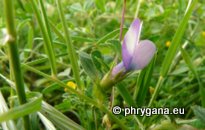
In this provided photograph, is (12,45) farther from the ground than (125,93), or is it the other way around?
(12,45)

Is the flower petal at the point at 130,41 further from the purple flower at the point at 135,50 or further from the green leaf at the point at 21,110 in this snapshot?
the green leaf at the point at 21,110

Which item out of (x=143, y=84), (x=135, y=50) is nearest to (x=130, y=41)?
(x=135, y=50)

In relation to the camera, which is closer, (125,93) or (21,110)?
(21,110)

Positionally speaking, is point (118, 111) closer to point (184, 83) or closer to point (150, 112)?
point (150, 112)

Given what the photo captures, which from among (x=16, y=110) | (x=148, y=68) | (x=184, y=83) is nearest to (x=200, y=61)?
(x=184, y=83)

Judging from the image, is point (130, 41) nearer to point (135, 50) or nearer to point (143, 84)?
point (135, 50)

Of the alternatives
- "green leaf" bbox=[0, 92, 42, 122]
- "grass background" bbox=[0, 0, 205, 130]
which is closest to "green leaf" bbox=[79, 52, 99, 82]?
"grass background" bbox=[0, 0, 205, 130]

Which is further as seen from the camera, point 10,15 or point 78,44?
point 78,44

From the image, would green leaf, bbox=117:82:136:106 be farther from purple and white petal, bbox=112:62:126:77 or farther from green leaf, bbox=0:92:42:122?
green leaf, bbox=0:92:42:122
